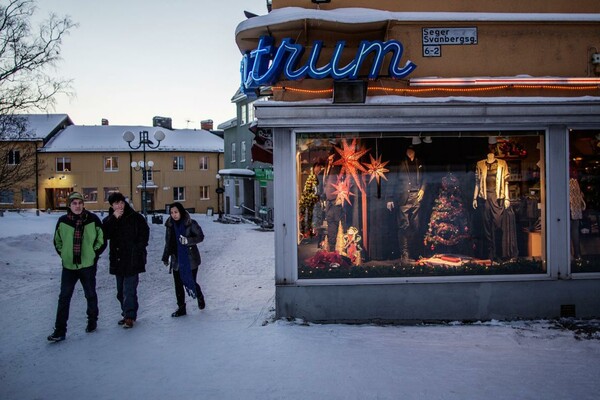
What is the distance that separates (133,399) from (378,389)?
2354 mm

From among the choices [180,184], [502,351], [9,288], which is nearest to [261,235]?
[9,288]

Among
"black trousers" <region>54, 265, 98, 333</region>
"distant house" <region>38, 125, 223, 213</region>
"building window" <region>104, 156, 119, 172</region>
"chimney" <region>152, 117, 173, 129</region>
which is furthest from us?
"chimney" <region>152, 117, 173, 129</region>

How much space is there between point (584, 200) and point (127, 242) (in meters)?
6.99

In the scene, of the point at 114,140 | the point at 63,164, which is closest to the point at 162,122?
the point at 114,140

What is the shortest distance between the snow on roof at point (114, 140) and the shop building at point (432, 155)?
4536 centimetres

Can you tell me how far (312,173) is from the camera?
8.40m

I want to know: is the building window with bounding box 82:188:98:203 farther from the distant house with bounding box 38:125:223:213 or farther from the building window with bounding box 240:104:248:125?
the building window with bounding box 240:104:248:125

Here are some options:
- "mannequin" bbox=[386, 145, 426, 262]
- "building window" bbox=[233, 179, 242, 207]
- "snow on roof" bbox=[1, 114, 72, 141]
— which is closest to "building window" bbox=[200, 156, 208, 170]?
"building window" bbox=[233, 179, 242, 207]

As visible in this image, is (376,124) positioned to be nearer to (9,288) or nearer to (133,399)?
(133,399)

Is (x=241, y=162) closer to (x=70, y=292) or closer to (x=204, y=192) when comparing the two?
(x=204, y=192)

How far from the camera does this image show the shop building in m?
7.73

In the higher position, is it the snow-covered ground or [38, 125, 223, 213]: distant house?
[38, 125, 223, 213]: distant house

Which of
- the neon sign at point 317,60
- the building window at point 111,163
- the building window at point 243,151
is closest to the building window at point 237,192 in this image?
the building window at point 243,151

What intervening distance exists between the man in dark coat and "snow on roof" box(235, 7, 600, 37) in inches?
126
